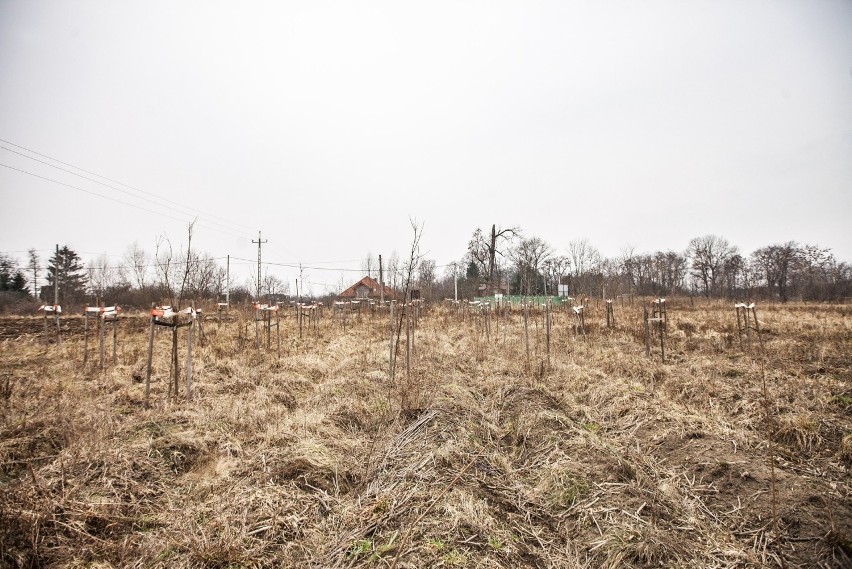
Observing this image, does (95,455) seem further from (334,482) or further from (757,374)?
(757,374)

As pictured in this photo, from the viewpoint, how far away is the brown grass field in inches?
109

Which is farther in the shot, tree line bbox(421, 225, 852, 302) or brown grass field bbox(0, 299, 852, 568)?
tree line bbox(421, 225, 852, 302)

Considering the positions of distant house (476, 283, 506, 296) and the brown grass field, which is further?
distant house (476, 283, 506, 296)

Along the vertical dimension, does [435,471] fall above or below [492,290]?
below

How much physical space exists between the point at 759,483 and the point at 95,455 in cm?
692

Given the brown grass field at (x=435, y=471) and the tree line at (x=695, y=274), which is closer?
the brown grass field at (x=435, y=471)

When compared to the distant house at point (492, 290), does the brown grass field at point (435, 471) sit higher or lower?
lower

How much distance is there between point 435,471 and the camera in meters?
3.70

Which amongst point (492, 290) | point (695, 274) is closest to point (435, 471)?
point (492, 290)

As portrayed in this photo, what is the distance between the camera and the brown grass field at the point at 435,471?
9.08ft

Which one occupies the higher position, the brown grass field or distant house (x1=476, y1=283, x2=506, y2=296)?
distant house (x1=476, y1=283, x2=506, y2=296)

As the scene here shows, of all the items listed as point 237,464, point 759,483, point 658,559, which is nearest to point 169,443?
point 237,464

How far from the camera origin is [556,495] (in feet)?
12.1

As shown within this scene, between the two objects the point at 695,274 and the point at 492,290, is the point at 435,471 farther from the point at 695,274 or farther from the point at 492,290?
the point at 695,274
